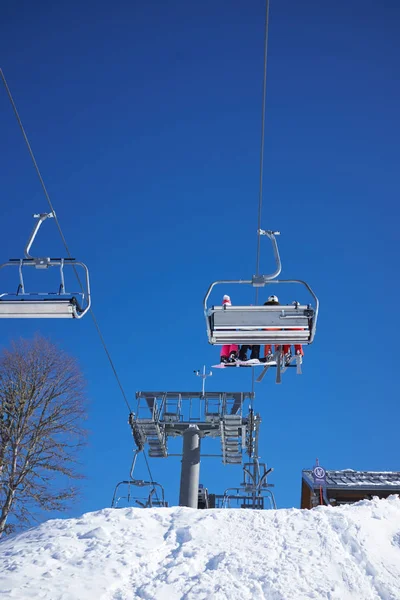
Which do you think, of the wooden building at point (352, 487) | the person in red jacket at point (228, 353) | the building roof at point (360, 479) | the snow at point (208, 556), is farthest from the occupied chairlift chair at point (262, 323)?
the building roof at point (360, 479)

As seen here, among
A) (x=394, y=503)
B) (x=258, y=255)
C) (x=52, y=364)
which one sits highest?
(x=258, y=255)

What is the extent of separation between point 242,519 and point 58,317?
403 cm

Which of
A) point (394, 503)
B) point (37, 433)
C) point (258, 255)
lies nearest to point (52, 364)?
point (37, 433)

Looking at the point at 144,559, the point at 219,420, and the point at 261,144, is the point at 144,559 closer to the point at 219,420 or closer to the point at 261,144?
the point at 261,144

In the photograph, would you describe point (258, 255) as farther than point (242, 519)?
Yes

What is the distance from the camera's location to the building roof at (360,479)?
23406 millimetres

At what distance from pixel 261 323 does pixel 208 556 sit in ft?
9.81

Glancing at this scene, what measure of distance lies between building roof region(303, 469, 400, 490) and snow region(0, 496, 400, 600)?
1532 centimetres

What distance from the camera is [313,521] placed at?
27.8 ft

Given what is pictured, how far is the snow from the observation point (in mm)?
6582

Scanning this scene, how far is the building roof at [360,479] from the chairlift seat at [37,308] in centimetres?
1876

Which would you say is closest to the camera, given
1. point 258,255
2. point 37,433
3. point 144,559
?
point 144,559

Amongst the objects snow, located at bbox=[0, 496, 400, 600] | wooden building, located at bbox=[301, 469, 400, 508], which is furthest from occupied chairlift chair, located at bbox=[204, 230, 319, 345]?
wooden building, located at bbox=[301, 469, 400, 508]

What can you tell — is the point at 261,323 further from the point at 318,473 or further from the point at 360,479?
the point at 360,479
